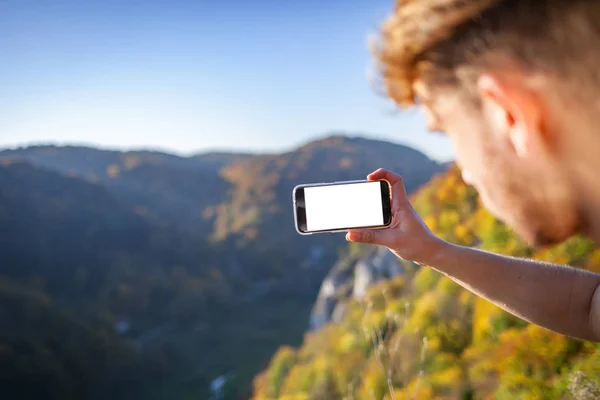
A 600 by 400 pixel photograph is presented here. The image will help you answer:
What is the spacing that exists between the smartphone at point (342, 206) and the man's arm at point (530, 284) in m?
0.23

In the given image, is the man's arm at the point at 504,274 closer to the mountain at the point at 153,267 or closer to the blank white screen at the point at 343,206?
the blank white screen at the point at 343,206

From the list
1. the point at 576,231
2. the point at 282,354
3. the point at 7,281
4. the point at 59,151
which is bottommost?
the point at 282,354

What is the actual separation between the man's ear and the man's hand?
703mm

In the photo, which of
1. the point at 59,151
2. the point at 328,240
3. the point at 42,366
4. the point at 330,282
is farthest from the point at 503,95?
the point at 59,151

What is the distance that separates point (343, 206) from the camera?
4.83 feet

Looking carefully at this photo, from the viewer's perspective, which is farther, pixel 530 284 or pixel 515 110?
pixel 530 284

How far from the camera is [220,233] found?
319 ft

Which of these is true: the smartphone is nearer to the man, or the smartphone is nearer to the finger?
the finger

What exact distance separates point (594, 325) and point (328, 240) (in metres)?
92.6

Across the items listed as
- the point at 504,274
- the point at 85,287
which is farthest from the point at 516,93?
the point at 85,287

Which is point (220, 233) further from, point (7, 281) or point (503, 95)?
point (503, 95)

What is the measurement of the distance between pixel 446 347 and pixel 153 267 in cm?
6237

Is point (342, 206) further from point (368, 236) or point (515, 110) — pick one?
point (515, 110)

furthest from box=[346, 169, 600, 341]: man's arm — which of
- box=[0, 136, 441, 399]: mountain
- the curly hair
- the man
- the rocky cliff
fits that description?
box=[0, 136, 441, 399]: mountain
